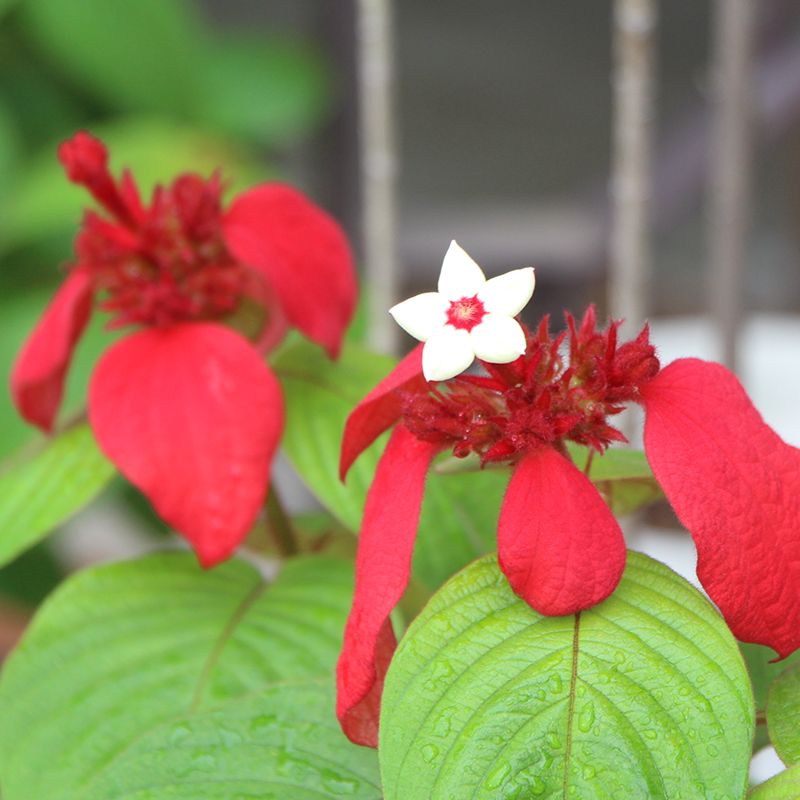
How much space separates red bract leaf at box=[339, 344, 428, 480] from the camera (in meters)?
0.33

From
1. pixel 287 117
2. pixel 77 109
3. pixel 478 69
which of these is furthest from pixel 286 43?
pixel 478 69

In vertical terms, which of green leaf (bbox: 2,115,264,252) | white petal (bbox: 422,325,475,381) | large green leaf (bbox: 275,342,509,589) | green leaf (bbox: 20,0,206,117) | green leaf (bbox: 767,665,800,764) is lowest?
green leaf (bbox: 767,665,800,764)

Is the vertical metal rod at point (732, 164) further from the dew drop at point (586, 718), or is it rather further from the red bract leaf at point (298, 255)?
the dew drop at point (586, 718)

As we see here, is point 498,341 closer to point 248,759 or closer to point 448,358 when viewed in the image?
point 448,358

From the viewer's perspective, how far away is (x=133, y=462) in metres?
0.43

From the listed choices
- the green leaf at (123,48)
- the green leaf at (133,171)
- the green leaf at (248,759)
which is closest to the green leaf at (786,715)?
the green leaf at (248,759)

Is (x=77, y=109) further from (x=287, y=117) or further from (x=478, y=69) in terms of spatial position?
(x=478, y=69)

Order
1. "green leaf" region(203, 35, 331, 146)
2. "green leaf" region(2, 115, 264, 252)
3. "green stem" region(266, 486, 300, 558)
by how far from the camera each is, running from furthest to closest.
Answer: "green leaf" region(203, 35, 331, 146), "green leaf" region(2, 115, 264, 252), "green stem" region(266, 486, 300, 558)

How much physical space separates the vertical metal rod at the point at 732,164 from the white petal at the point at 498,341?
568 millimetres

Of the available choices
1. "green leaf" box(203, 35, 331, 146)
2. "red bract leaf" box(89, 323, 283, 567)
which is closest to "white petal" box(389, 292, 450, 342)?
"red bract leaf" box(89, 323, 283, 567)

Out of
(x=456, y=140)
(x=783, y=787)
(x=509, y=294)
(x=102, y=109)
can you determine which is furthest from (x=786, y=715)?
(x=456, y=140)

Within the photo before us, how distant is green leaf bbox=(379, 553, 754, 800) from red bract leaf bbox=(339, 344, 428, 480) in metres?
0.06

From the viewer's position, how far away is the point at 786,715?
13.1 inches

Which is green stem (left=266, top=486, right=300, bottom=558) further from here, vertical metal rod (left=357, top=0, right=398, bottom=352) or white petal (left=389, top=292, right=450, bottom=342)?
vertical metal rod (left=357, top=0, right=398, bottom=352)
